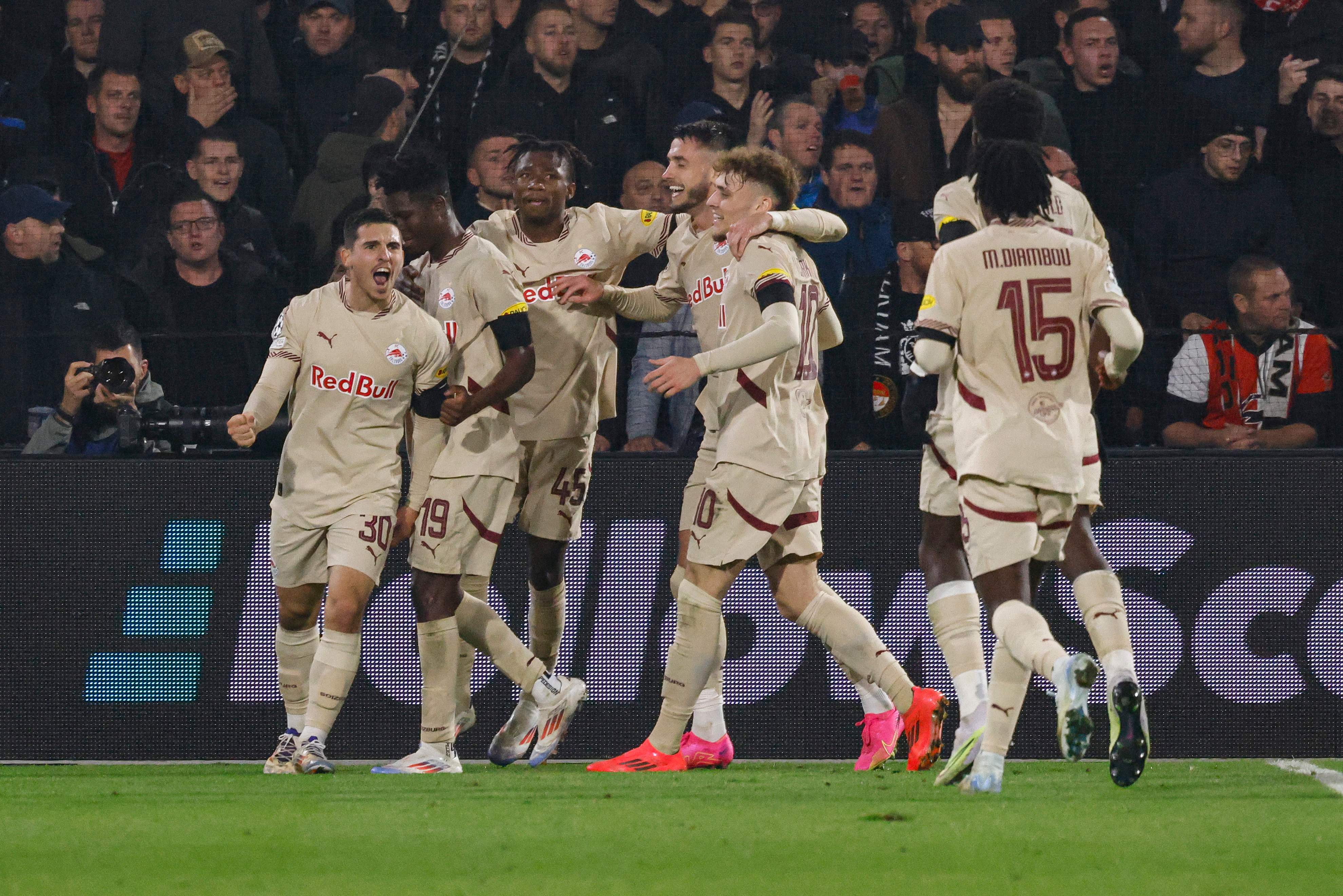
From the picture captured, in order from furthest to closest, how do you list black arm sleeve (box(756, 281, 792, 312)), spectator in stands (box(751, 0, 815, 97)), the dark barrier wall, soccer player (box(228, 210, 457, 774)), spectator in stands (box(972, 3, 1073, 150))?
spectator in stands (box(751, 0, 815, 97))
spectator in stands (box(972, 3, 1073, 150))
the dark barrier wall
soccer player (box(228, 210, 457, 774))
black arm sleeve (box(756, 281, 792, 312))

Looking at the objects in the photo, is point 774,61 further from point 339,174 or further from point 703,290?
point 703,290

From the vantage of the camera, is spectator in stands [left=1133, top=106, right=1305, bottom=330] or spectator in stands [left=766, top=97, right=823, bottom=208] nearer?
spectator in stands [left=1133, top=106, right=1305, bottom=330]

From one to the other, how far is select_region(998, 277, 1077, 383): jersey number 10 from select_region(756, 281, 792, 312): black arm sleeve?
1.19 m

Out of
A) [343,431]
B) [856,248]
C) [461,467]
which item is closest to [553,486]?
[461,467]

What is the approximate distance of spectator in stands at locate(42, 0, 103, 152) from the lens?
9.80 metres

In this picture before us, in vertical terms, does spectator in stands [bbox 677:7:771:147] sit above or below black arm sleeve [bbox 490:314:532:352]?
above

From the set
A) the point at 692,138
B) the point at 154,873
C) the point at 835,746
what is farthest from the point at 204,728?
the point at 154,873

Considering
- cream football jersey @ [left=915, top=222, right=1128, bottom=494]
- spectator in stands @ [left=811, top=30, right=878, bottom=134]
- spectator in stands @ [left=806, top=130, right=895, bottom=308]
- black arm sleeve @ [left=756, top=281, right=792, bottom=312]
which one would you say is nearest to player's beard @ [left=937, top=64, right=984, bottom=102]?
spectator in stands @ [left=811, top=30, right=878, bottom=134]

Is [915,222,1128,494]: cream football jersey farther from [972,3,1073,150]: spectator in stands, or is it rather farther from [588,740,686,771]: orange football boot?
[972,3,1073,150]: spectator in stands

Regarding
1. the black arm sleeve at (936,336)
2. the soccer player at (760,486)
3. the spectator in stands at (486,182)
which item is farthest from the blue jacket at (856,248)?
the black arm sleeve at (936,336)

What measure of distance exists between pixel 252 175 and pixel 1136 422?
5026 mm

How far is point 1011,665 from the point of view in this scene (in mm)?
4801

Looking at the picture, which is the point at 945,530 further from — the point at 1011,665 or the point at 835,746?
the point at 835,746

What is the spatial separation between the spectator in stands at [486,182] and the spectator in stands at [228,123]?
1062 mm
